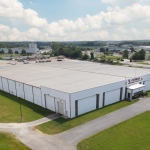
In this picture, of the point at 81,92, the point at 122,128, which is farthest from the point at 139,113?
the point at 81,92

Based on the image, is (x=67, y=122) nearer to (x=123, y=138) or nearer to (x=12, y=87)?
(x=123, y=138)

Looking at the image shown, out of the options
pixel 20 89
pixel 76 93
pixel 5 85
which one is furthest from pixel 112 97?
pixel 5 85

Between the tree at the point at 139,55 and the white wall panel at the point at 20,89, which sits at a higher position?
the tree at the point at 139,55

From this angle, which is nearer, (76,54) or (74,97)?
(74,97)

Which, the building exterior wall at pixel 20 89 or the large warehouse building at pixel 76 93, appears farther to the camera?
the building exterior wall at pixel 20 89

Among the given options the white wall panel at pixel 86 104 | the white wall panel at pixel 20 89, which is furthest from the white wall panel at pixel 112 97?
the white wall panel at pixel 20 89

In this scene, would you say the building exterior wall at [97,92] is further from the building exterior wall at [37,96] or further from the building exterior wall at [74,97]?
the building exterior wall at [37,96]

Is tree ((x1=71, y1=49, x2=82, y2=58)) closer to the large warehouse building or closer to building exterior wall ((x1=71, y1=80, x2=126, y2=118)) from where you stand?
the large warehouse building
